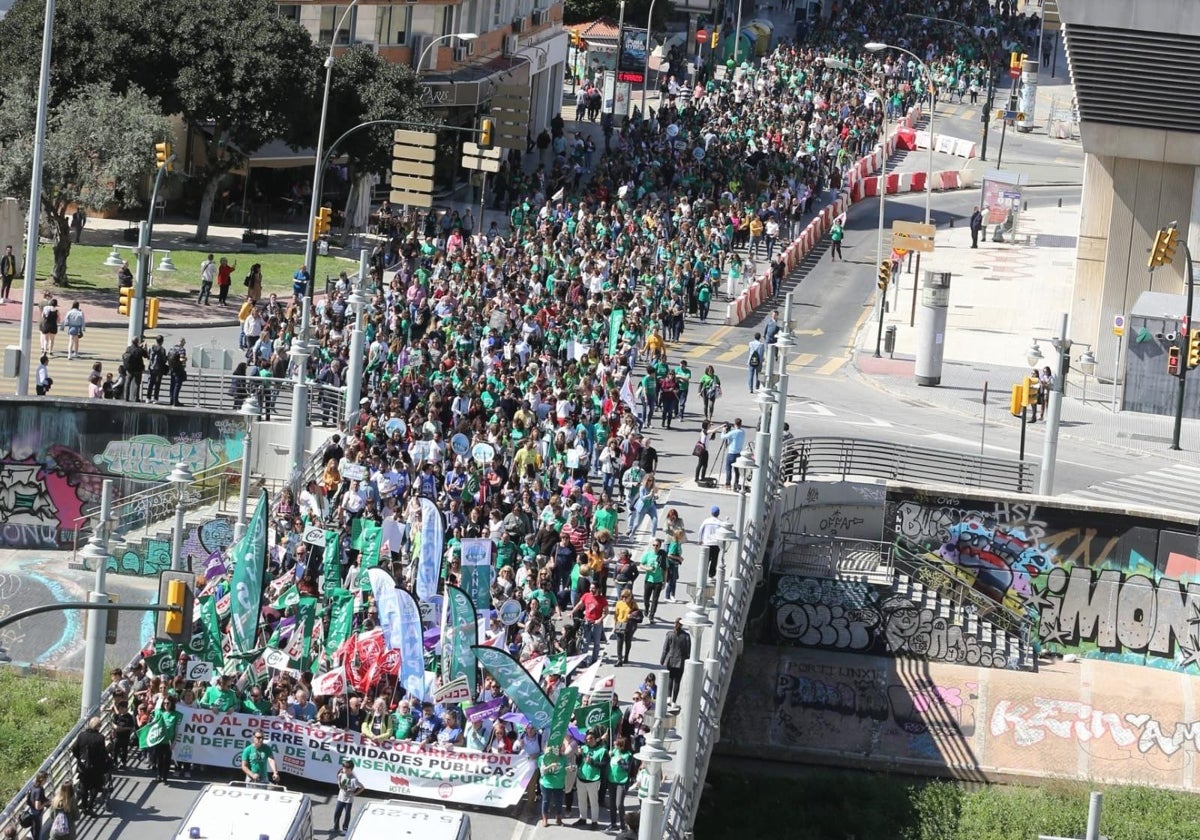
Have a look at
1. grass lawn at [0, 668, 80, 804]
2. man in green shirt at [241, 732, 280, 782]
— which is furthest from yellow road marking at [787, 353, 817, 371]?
man in green shirt at [241, 732, 280, 782]

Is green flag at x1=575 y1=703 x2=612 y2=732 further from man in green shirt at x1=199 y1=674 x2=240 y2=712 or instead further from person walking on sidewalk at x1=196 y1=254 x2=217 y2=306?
person walking on sidewalk at x1=196 y1=254 x2=217 y2=306

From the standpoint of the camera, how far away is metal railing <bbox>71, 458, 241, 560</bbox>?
4400 centimetres

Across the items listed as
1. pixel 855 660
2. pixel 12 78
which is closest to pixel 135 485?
pixel 855 660

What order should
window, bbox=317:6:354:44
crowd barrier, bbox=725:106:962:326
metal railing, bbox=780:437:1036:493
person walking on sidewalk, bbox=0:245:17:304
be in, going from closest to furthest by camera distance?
metal railing, bbox=780:437:1036:493
person walking on sidewalk, bbox=0:245:17:304
crowd barrier, bbox=725:106:962:326
window, bbox=317:6:354:44

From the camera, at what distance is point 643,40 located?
101 meters

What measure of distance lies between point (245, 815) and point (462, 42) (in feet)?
203

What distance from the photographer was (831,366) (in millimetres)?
63281

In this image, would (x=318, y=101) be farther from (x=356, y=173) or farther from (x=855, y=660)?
(x=855, y=660)

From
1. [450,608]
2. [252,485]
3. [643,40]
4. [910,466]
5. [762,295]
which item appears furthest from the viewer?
[643,40]

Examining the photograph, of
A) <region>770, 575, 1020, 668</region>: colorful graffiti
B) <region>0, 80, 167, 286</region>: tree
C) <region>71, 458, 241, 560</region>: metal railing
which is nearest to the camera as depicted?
<region>71, 458, 241, 560</region>: metal railing

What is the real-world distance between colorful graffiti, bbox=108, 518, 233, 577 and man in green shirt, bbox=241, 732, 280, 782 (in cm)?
1139

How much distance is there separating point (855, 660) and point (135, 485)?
1635cm

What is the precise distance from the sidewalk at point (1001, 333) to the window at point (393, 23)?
21.8m

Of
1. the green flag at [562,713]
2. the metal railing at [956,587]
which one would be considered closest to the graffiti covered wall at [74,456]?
the metal railing at [956,587]
